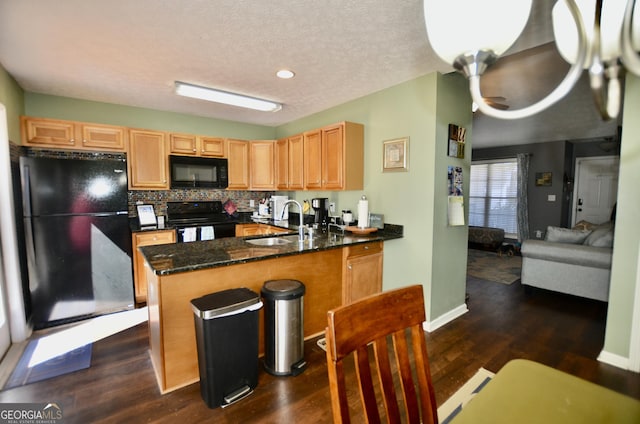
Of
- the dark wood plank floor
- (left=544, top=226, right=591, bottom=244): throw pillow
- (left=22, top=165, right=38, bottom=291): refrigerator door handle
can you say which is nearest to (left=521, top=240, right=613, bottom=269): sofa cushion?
(left=544, top=226, right=591, bottom=244): throw pillow

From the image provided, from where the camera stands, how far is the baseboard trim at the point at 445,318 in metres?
2.84

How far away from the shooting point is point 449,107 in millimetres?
2822

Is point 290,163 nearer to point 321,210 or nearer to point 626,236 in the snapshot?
point 321,210

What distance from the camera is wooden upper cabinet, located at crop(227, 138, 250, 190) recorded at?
4402 mm

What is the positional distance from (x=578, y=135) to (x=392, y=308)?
7118 mm

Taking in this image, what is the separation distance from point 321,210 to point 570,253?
9.79 ft

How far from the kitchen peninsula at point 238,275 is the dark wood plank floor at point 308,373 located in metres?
0.18

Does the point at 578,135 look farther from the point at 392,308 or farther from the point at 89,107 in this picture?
the point at 89,107

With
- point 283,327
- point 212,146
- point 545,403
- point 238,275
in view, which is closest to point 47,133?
point 212,146

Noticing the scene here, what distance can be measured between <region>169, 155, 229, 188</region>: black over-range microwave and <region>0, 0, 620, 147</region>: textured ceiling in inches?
36.9

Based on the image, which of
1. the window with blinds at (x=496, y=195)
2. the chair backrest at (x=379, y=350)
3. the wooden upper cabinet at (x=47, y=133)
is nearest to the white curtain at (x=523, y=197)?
the window with blinds at (x=496, y=195)

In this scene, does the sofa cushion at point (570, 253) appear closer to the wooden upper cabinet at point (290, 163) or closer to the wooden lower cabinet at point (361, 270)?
the wooden lower cabinet at point (361, 270)

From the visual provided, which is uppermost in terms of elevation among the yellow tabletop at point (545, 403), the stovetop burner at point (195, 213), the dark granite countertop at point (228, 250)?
the stovetop burner at point (195, 213)

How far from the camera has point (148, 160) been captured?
148 inches
